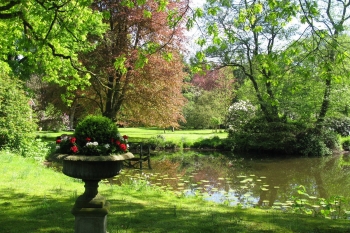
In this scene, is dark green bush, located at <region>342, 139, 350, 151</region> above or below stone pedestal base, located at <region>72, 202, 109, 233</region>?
below

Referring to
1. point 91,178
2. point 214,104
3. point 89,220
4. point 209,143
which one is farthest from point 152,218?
point 214,104

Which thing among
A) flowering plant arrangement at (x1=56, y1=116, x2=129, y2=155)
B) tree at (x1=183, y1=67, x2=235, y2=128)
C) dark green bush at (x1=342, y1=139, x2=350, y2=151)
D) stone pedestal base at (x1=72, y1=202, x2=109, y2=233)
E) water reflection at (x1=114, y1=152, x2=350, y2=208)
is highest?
tree at (x1=183, y1=67, x2=235, y2=128)

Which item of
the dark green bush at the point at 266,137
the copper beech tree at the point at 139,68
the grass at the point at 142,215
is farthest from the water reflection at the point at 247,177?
the copper beech tree at the point at 139,68

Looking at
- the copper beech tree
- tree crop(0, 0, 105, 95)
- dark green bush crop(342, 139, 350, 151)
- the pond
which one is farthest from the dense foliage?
tree crop(0, 0, 105, 95)

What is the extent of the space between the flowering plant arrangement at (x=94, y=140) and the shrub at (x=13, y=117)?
31.6 ft

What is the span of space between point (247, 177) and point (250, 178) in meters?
0.33

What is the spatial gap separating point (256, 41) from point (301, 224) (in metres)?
20.3

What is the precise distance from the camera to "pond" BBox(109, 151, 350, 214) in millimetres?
9781

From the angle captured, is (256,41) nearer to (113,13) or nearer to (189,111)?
(113,13)

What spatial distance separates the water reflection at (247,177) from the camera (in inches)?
399

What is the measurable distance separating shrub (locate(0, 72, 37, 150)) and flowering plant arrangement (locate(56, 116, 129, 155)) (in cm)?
963

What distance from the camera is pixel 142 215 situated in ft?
18.5

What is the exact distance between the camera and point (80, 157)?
3.99 m

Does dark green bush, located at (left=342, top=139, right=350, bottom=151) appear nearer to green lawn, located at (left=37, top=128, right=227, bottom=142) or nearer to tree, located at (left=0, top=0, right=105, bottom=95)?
green lawn, located at (left=37, top=128, right=227, bottom=142)
